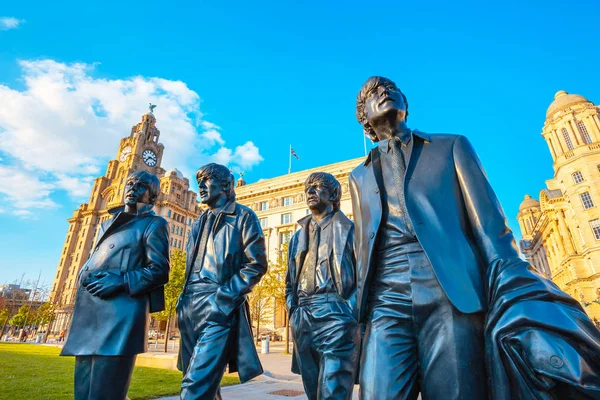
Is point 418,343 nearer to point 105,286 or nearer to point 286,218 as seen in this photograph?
point 105,286

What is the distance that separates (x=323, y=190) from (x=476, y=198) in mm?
3265

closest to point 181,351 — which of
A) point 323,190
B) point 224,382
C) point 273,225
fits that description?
point 323,190

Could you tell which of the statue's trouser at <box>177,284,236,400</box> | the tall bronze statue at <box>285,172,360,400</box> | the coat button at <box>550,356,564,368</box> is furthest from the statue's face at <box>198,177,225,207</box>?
the coat button at <box>550,356,564,368</box>

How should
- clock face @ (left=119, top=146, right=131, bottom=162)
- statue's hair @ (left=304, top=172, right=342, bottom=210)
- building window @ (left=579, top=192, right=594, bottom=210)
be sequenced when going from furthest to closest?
1. clock face @ (left=119, top=146, right=131, bottom=162)
2. building window @ (left=579, top=192, right=594, bottom=210)
3. statue's hair @ (left=304, top=172, right=342, bottom=210)

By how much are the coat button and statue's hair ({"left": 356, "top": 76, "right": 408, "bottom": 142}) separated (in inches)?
72.2

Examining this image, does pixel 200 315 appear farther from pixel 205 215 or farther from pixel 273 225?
pixel 273 225

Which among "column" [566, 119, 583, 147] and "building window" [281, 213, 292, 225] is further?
"column" [566, 119, 583, 147]

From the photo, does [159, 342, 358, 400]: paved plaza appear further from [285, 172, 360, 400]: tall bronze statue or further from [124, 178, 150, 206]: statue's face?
[124, 178, 150, 206]: statue's face

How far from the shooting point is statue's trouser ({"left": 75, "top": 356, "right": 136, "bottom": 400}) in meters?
3.16

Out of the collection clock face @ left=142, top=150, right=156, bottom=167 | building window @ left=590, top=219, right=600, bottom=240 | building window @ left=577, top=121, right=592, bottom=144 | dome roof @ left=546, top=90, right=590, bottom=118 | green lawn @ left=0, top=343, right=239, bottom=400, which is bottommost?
green lawn @ left=0, top=343, right=239, bottom=400

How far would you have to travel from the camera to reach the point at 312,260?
15.2ft

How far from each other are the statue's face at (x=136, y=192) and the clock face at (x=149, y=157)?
3540 inches

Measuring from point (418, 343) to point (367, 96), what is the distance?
68.7 inches

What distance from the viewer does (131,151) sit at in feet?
280
